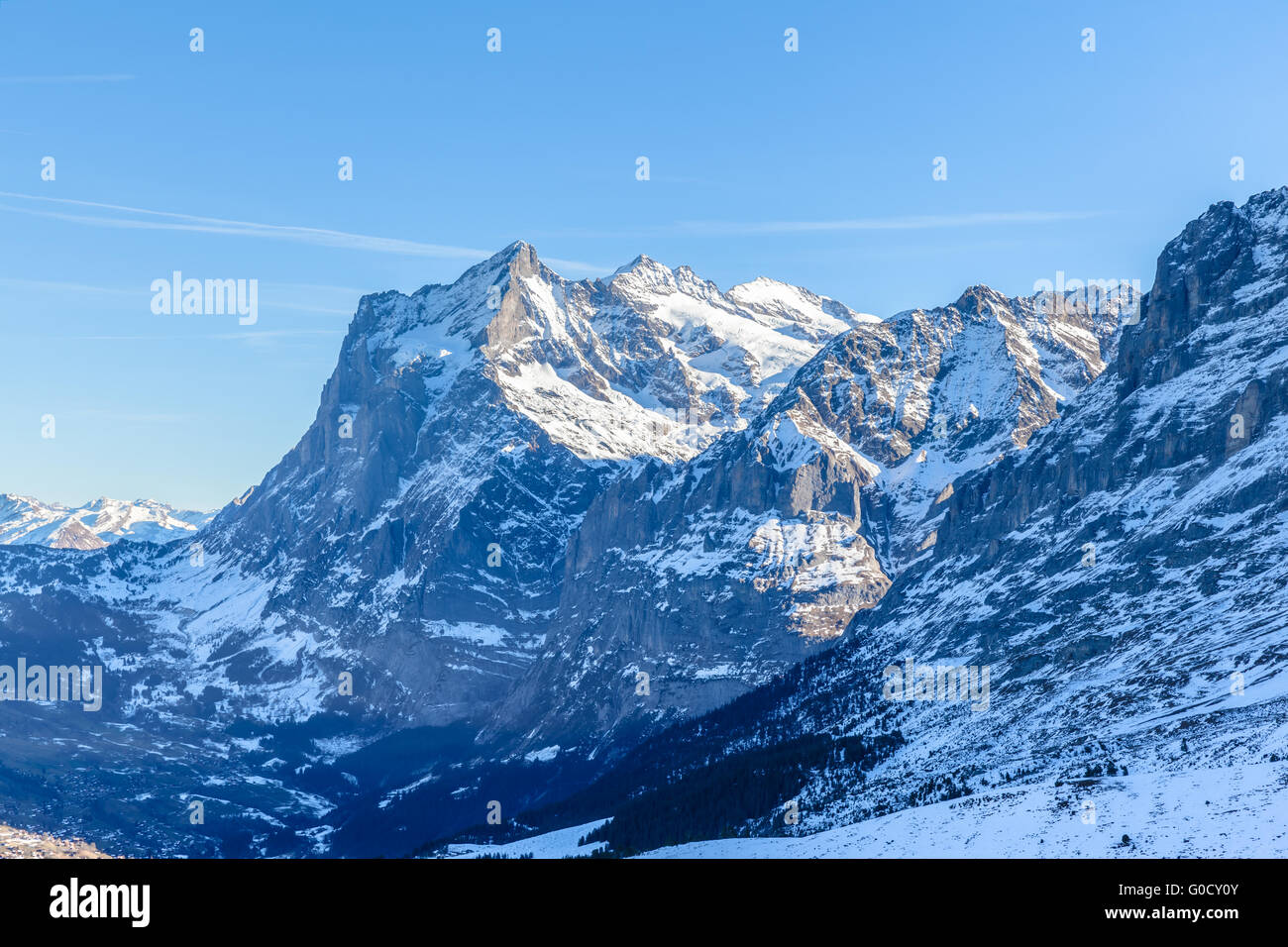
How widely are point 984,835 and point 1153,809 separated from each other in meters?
16.0

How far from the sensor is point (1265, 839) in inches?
4658
